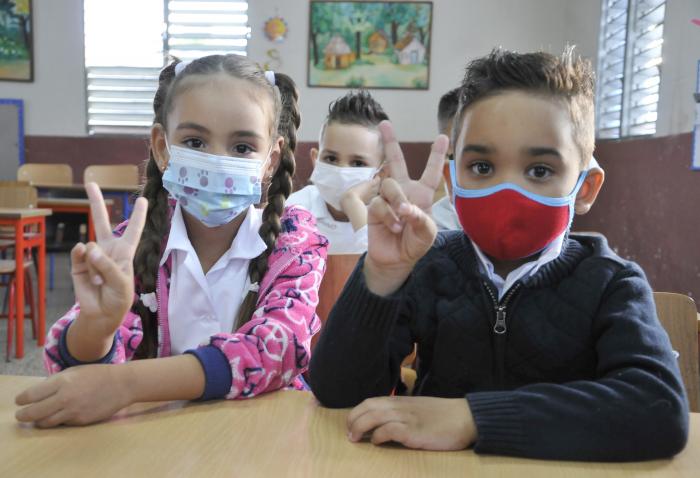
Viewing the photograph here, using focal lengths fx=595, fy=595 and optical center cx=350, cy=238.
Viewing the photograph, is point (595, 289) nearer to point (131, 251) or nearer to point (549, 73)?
point (549, 73)

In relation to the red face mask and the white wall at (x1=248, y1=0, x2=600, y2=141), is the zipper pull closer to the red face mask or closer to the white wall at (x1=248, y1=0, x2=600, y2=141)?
the red face mask

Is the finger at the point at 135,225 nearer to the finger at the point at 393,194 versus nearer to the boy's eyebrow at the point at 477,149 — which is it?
the finger at the point at 393,194

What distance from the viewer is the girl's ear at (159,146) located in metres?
1.26

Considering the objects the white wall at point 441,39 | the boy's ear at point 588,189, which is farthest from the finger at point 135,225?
the white wall at point 441,39

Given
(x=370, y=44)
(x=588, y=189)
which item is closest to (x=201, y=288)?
(x=588, y=189)

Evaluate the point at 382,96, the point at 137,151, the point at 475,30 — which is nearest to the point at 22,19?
the point at 137,151

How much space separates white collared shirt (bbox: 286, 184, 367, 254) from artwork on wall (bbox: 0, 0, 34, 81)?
4.87 meters

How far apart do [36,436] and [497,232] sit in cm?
68

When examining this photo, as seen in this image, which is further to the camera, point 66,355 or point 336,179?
point 336,179

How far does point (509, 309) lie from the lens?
956 millimetres

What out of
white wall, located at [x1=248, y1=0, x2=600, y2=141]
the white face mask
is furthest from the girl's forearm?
white wall, located at [x1=248, y1=0, x2=600, y2=141]

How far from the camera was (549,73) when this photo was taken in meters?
0.97

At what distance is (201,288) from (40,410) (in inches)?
19.2

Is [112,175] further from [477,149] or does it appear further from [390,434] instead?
[390,434]
